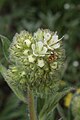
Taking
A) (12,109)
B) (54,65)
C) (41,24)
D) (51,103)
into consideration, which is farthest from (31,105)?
(41,24)

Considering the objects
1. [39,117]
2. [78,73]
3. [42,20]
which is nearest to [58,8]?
[42,20]

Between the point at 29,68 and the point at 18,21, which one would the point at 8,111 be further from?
the point at 29,68

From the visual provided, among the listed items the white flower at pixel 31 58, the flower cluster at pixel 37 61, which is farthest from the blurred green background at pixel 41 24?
the white flower at pixel 31 58

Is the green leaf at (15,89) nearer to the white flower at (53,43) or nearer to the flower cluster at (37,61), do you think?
the flower cluster at (37,61)

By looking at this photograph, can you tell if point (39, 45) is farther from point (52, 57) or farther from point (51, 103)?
point (51, 103)

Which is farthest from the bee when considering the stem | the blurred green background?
the blurred green background
